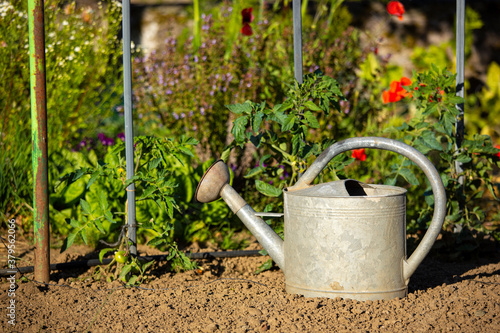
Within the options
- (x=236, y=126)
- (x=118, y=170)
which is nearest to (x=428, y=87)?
(x=236, y=126)

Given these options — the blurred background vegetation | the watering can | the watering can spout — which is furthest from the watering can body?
the blurred background vegetation

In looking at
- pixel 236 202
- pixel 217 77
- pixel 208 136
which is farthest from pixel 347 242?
pixel 217 77

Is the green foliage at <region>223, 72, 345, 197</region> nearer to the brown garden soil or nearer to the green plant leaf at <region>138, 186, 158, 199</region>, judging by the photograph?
the green plant leaf at <region>138, 186, 158, 199</region>

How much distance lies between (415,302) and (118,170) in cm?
128

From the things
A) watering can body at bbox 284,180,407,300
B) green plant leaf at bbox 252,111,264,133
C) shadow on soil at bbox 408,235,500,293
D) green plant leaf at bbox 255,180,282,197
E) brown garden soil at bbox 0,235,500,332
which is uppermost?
green plant leaf at bbox 252,111,264,133

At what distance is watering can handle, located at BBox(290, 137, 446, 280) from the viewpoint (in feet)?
5.84

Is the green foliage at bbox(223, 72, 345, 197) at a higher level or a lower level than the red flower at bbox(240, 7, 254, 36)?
lower

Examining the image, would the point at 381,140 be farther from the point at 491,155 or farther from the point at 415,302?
the point at 491,155

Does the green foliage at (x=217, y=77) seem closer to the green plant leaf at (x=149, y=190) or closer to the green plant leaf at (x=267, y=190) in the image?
the green plant leaf at (x=267, y=190)

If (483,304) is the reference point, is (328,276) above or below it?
above

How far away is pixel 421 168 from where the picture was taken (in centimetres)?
180

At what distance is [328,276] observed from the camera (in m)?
1.81

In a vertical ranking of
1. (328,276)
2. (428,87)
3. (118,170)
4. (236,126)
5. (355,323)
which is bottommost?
(355,323)

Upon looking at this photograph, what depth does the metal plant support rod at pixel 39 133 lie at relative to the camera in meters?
2.01
